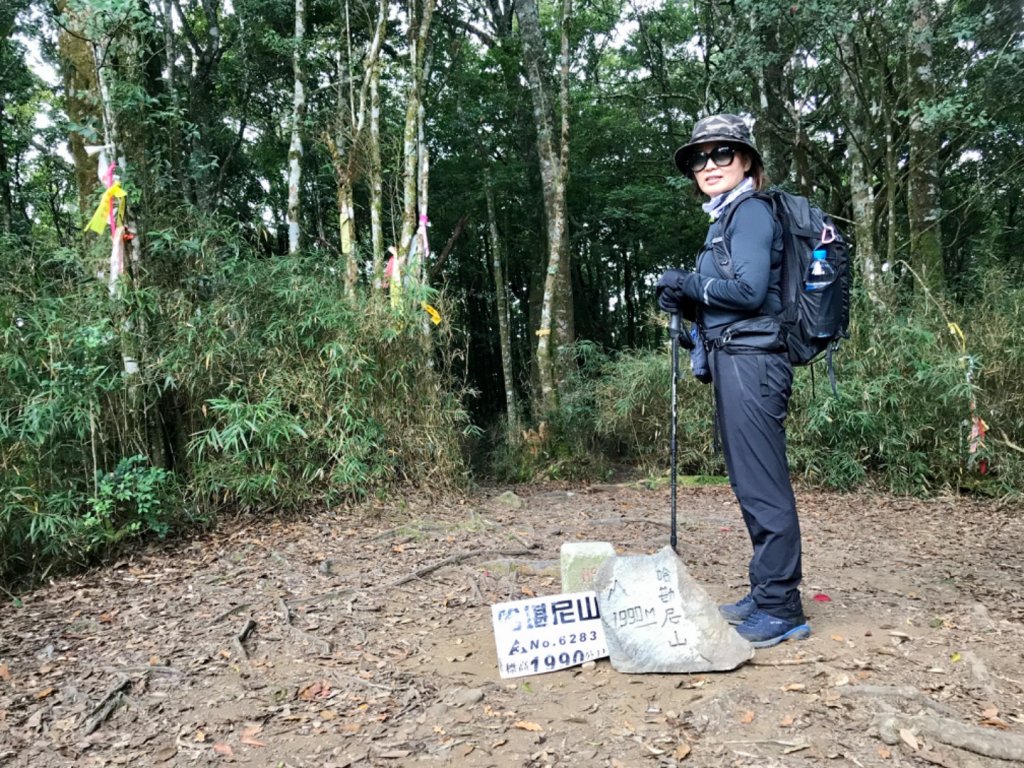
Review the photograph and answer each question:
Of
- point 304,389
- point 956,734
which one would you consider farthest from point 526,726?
point 304,389

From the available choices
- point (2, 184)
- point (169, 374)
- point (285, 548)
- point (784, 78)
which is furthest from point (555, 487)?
point (2, 184)

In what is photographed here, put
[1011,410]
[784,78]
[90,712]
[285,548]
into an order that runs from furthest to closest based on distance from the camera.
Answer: [784,78]
[1011,410]
[285,548]
[90,712]

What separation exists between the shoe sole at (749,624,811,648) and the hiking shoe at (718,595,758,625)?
136mm

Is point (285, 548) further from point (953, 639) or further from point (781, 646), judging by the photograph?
point (953, 639)

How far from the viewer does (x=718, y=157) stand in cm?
257

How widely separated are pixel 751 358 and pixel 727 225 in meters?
0.54

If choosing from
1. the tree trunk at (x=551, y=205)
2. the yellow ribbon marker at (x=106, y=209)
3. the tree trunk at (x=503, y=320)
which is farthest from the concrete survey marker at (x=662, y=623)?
the tree trunk at (x=503, y=320)

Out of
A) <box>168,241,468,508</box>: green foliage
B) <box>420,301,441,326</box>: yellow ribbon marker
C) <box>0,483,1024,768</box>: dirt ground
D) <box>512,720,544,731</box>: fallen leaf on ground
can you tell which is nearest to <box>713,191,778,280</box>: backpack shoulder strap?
<box>0,483,1024,768</box>: dirt ground

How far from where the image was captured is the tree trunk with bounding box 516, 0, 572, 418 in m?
7.72

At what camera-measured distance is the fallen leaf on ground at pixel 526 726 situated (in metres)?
2.14

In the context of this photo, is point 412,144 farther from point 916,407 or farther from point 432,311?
point 916,407

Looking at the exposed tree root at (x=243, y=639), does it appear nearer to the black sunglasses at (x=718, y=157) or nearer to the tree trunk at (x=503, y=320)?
the black sunglasses at (x=718, y=157)

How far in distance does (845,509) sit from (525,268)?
40.6 ft

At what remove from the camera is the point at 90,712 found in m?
2.47
